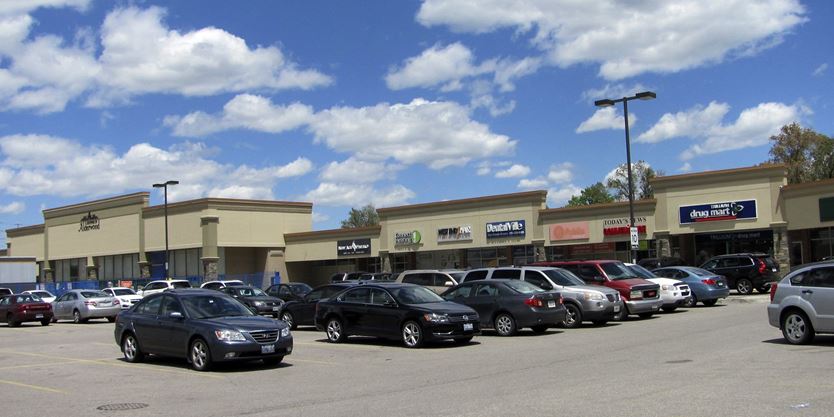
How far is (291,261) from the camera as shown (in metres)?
63.5

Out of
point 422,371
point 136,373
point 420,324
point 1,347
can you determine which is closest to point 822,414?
point 422,371

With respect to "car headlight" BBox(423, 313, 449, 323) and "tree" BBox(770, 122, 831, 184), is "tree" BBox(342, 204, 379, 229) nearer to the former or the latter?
"tree" BBox(770, 122, 831, 184)

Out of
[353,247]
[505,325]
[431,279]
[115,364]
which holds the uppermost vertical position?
[353,247]

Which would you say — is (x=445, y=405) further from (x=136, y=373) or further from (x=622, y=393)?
(x=136, y=373)

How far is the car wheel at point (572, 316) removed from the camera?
71.0 feet

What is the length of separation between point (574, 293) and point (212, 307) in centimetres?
1015

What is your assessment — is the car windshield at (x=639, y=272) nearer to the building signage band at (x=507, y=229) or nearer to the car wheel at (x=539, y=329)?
the car wheel at (x=539, y=329)

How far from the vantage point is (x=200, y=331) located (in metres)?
14.8

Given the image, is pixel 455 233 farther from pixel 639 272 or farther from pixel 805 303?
pixel 805 303

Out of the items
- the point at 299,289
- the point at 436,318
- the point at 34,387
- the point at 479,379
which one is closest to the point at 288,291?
the point at 299,289

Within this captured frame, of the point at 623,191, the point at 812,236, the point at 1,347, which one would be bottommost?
the point at 1,347

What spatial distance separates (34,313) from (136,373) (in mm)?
20602

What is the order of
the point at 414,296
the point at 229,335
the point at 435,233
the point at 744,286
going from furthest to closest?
1. the point at 435,233
2. the point at 744,286
3. the point at 414,296
4. the point at 229,335

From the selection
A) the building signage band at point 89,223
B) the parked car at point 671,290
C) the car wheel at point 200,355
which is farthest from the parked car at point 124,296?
the building signage band at point 89,223
